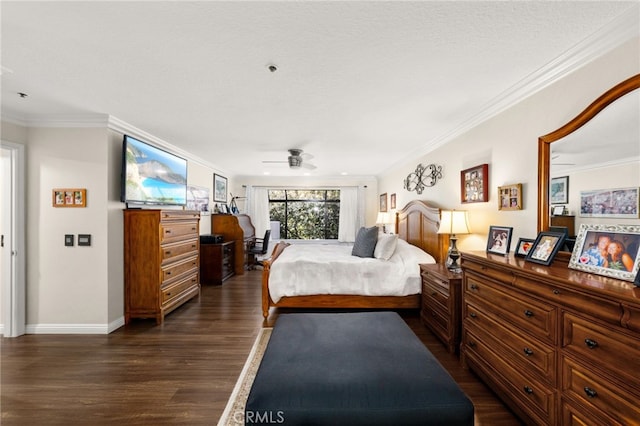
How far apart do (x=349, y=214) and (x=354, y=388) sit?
5854 mm

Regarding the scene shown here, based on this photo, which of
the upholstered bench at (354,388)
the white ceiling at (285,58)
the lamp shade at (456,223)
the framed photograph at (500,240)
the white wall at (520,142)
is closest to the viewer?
the upholstered bench at (354,388)

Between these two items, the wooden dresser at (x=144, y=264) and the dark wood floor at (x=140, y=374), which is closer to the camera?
the dark wood floor at (x=140, y=374)

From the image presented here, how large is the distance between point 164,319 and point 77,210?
1598 millimetres

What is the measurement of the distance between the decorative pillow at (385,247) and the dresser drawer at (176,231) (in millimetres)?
2742

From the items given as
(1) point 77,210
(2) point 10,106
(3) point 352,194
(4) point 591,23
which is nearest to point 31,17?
(2) point 10,106

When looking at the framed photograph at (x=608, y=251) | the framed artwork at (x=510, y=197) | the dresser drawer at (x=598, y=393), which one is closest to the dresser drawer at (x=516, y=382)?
the dresser drawer at (x=598, y=393)

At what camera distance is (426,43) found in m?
1.62

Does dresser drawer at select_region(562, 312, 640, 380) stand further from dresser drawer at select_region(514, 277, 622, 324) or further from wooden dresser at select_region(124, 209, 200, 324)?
wooden dresser at select_region(124, 209, 200, 324)

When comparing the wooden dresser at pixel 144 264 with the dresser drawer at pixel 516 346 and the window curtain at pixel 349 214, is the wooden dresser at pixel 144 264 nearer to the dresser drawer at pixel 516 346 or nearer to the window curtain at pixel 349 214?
the dresser drawer at pixel 516 346

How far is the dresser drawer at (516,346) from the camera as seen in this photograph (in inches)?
56.4

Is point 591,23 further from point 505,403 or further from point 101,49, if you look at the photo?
point 101,49

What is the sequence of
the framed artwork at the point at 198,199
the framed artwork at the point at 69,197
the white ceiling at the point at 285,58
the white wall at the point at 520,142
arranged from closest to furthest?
the white ceiling at the point at 285,58 → the white wall at the point at 520,142 → the framed artwork at the point at 69,197 → the framed artwork at the point at 198,199

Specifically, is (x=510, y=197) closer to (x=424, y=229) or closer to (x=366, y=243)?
(x=424, y=229)

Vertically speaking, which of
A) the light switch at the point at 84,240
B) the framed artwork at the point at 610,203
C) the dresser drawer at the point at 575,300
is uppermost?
the framed artwork at the point at 610,203
